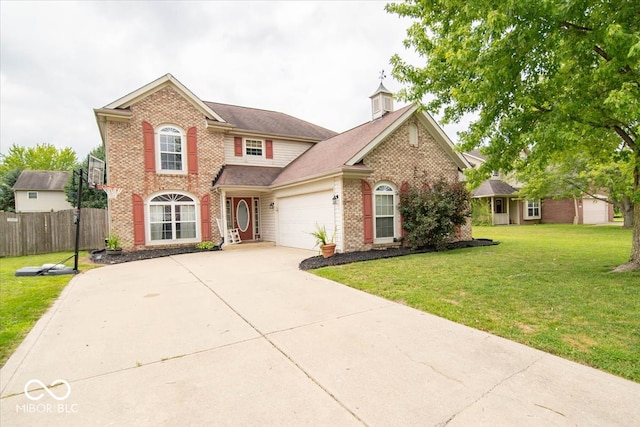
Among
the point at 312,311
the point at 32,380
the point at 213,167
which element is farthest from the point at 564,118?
the point at 213,167

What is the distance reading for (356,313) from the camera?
4746 millimetres

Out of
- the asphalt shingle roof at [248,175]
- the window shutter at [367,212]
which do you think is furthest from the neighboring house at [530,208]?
the asphalt shingle roof at [248,175]

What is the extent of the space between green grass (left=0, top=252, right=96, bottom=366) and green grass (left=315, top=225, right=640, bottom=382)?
5.46 meters

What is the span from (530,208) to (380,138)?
23.8m

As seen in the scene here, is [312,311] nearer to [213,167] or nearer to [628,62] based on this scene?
[628,62]

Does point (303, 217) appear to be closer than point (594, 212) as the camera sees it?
Yes

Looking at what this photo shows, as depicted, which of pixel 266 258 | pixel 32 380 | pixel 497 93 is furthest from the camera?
pixel 266 258

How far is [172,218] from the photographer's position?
542 inches

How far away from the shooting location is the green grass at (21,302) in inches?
157

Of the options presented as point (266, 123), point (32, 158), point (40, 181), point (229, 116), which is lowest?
point (40, 181)

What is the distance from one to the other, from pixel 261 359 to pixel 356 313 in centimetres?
190

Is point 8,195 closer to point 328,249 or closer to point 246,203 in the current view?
point 246,203

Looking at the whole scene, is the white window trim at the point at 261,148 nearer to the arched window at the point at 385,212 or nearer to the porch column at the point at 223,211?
the porch column at the point at 223,211

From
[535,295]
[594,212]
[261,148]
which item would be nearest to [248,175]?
[261,148]
